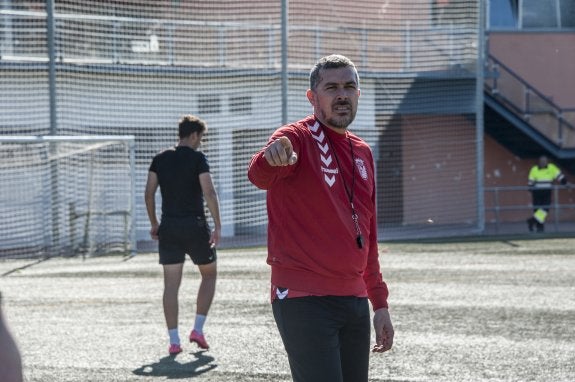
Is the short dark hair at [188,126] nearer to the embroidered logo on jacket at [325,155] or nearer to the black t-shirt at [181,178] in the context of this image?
the black t-shirt at [181,178]

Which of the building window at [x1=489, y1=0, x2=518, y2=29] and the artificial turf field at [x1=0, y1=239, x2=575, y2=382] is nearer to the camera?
the artificial turf field at [x1=0, y1=239, x2=575, y2=382]

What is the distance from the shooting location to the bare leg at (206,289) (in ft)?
30.9

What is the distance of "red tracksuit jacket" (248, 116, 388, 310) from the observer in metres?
4.66

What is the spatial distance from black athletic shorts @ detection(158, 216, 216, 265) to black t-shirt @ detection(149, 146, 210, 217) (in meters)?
0.08

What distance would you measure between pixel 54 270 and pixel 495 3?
1785 cm

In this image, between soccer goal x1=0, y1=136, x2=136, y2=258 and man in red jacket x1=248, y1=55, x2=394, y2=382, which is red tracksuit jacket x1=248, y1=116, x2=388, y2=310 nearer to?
man in red jacket x1=248, y1=55, x2=394, y2=382

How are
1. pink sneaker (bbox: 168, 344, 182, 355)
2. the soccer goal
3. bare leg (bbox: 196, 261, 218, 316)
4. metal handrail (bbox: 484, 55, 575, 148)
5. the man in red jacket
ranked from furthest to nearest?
metal handrail (bbox: 484, 55, 575, 148) → the soccer goal → bare leg (bbox: 196, 261, 218, 316) → pink sneaker (bbox: 168, 344, 182, 355) → the man in red jacket

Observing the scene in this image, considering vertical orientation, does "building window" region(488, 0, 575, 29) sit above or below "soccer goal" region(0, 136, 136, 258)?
above

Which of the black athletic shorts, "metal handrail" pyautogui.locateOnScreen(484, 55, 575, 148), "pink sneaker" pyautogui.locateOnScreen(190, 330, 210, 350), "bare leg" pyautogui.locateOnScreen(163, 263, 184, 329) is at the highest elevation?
"metal handrail" pyautogui.locateOnScreen(484, 55, 575, 148)

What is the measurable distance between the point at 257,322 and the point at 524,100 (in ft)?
65.8

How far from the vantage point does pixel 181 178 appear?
9.31 metres

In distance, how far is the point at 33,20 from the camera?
72.4ft

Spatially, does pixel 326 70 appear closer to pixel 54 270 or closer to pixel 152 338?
pixel 152 338

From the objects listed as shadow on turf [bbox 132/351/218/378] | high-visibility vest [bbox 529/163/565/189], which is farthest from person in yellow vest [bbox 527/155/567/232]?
shadow on turf [bbox 132/351/218/378]
